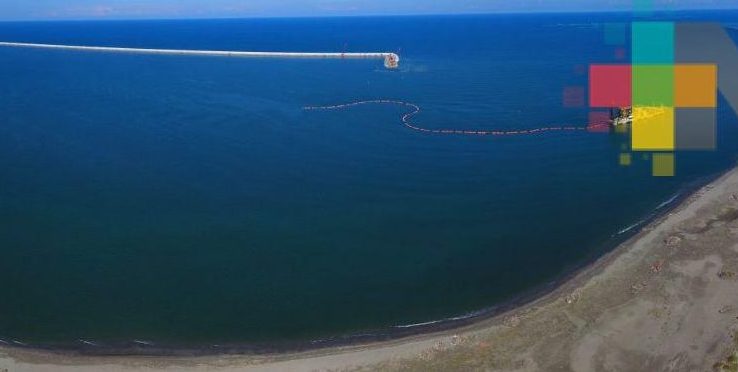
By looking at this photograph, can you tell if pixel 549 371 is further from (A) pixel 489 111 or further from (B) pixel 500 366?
(A) pixel 489 111

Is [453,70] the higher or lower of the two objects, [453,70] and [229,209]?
the higher

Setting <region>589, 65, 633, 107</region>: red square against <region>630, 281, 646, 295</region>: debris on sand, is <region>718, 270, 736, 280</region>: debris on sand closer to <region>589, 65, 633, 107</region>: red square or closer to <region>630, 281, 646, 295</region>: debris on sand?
<region>630, 281, 646, 295</region>: debris on sand

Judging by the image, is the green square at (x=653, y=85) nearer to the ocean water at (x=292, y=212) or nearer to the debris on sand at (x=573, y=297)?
the ocean water at (x=292, y=212)

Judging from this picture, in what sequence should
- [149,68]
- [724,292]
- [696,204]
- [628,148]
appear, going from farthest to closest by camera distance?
1. [149,68]
2. [628,148]
3. [696,204]
4. [724,292]

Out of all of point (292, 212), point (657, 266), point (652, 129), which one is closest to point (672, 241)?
point (657, 266)

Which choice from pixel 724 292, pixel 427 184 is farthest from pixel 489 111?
pixel 724 292

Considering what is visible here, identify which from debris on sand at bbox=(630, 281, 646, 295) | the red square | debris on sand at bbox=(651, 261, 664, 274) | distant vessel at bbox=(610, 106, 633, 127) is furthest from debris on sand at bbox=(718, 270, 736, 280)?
the red square
